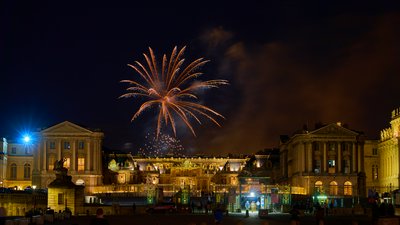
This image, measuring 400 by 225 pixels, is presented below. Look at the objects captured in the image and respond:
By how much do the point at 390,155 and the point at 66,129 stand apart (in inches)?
2192

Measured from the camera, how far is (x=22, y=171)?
136 meters

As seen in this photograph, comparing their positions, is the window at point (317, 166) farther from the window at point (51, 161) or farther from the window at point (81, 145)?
the window at point (51, 161)

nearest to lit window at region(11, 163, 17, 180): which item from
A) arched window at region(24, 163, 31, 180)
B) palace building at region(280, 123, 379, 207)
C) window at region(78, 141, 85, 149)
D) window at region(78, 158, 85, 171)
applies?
arched window at region(24, 163, 31, 180)

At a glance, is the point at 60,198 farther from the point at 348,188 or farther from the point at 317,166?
the point at 348,188

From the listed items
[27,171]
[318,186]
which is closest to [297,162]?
[318,186]

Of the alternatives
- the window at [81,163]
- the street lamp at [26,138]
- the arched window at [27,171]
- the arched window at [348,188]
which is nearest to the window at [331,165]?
the arched window at [348,188]

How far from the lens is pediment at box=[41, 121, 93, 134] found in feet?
427

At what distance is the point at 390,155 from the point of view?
130 m

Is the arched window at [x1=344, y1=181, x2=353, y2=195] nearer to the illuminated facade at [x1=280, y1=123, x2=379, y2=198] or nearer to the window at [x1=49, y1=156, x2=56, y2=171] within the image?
the illuminated facade at [x1=280, y1=123, x2=379, y2=198]

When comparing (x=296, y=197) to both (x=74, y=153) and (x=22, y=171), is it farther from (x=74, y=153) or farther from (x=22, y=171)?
(x=22, y=171)

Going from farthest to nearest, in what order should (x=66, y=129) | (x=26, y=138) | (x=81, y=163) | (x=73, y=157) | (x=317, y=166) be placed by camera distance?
(x=26, y=138) → (x=81, y=163) → (x=66, y=129) → (x=73, y=157) → (x=317, y=166)

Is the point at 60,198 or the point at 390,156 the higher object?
the point at 390,156

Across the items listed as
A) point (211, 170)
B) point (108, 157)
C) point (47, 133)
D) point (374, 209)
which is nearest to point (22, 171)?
point (47, 133)

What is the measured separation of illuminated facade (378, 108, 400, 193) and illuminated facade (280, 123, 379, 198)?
4.46 m
